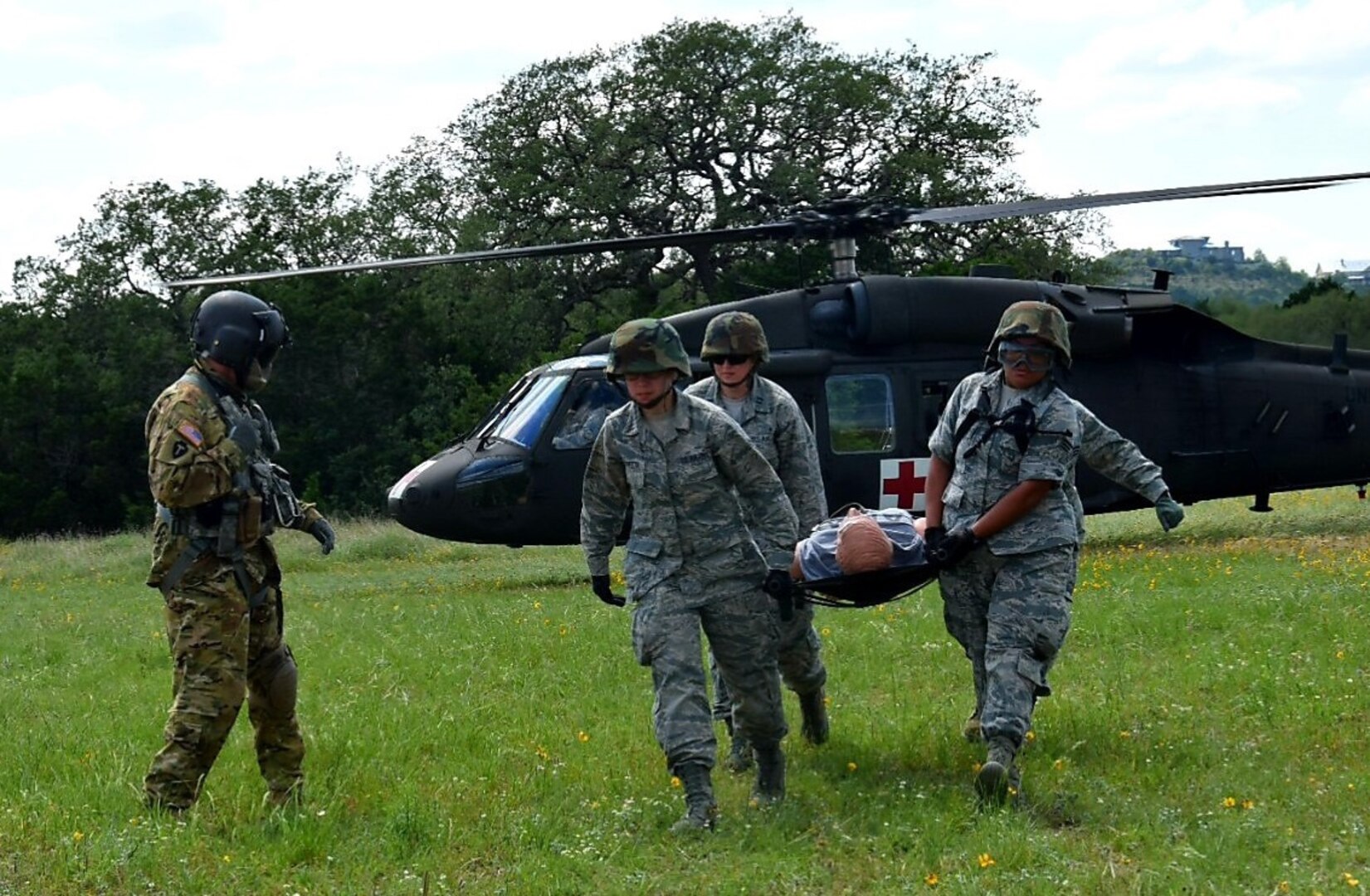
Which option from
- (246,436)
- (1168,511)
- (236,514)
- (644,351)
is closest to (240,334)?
(246,436)

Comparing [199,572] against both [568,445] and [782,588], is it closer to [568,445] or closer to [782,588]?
[782,588]

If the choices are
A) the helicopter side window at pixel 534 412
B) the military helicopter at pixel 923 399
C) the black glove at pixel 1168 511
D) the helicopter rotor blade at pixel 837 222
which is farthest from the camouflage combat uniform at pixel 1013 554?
the helicopter side window at pixel 534 412

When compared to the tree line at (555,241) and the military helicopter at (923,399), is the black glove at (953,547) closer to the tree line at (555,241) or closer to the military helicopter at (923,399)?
the military helicopter at (923,399)

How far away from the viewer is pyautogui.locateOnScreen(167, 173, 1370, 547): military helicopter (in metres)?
14.6

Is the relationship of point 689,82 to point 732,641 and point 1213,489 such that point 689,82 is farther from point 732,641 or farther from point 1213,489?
point 732,641

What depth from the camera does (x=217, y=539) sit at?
20.3 feet

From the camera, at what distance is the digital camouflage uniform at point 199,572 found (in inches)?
241

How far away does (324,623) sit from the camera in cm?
1324

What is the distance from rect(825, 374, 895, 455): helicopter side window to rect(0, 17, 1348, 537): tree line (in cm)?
2404

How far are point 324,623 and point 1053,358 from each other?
7949 millimetres

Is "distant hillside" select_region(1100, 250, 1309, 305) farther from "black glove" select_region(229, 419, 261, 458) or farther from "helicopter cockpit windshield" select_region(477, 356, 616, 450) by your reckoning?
"black glove" select_region(229, 419, 261, 458)

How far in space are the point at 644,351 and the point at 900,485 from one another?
28.0 feet

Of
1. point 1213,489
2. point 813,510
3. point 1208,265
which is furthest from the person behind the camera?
point 1208,265

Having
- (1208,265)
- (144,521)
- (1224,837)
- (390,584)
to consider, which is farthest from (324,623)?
(1208,265)
